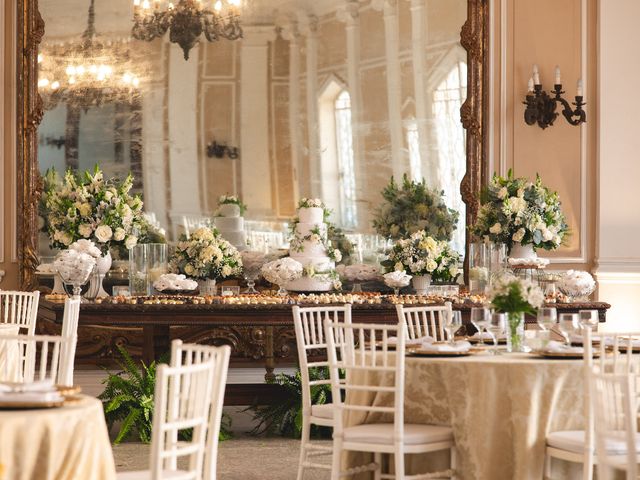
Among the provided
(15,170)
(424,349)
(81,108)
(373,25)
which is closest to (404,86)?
(373,25)

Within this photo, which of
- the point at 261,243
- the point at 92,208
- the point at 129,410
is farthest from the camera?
the point at 261,243

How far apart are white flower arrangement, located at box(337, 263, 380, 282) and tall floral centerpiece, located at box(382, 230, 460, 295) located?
0.36 metres

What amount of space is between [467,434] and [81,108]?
5149 mm

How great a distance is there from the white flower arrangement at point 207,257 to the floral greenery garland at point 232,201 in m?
0.54

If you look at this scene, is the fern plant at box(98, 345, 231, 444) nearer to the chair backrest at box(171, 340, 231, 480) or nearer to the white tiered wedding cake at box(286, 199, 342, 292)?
the white tiered wedding cake at box(286, 199, 342, 292)

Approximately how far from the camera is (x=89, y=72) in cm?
905

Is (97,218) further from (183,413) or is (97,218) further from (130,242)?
(183,413)

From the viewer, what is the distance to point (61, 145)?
29.7ft

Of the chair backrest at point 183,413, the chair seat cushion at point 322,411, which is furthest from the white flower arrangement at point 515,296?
the chair backrest at point 183,413

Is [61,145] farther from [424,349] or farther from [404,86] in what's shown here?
[424,349]

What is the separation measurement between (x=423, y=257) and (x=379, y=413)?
3321 mm

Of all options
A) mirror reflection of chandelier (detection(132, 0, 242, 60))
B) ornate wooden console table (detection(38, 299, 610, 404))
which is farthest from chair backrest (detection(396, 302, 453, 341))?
mirror reflection of chandelier (detection(132, 0, 242, 60))

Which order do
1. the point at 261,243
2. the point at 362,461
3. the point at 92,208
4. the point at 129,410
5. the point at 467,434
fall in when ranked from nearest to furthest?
the point at 467,434, the point at 362,461, the point at 129,410, the point at 92,208, the point at 261,243

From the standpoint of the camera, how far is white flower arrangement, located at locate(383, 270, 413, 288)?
818cm
